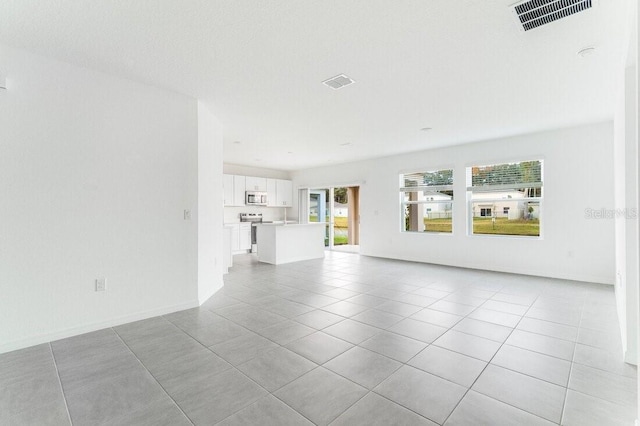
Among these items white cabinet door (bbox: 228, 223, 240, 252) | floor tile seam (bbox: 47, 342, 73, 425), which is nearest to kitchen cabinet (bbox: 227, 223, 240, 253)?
white cabinet door (bbox: 228, 223, 240, 252)

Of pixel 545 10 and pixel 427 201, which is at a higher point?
pixel 545 10

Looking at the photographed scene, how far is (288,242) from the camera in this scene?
7.15 meters

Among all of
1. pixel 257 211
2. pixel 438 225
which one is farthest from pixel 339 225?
pixel 438 225

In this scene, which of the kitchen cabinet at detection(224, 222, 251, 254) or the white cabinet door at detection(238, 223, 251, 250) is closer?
the kitchen cabinet at detection(224, 222, 251, 254)

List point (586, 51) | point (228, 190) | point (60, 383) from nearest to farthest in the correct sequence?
point (60, 383), point (586, 51), point (228, 190)

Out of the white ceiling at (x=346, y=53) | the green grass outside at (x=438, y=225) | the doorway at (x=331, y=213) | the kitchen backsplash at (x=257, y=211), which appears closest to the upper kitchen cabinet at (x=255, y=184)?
the kitchen backsplash at (x=257, y=211)

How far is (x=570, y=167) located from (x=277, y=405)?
6.01 metres

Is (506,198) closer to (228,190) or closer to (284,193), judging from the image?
(284,193)

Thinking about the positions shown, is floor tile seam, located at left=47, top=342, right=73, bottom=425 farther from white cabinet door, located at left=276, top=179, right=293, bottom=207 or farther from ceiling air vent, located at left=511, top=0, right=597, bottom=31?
white cabinet door, located at left=276, top=179, right=293, bottom=207

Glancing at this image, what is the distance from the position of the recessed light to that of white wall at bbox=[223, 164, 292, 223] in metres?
7.91

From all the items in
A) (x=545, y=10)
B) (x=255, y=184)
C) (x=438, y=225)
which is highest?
(x=545, y=10)

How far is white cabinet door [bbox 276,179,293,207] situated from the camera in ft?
31.9

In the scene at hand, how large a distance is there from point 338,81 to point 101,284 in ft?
10.8

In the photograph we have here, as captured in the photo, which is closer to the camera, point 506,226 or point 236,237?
point 506,226
